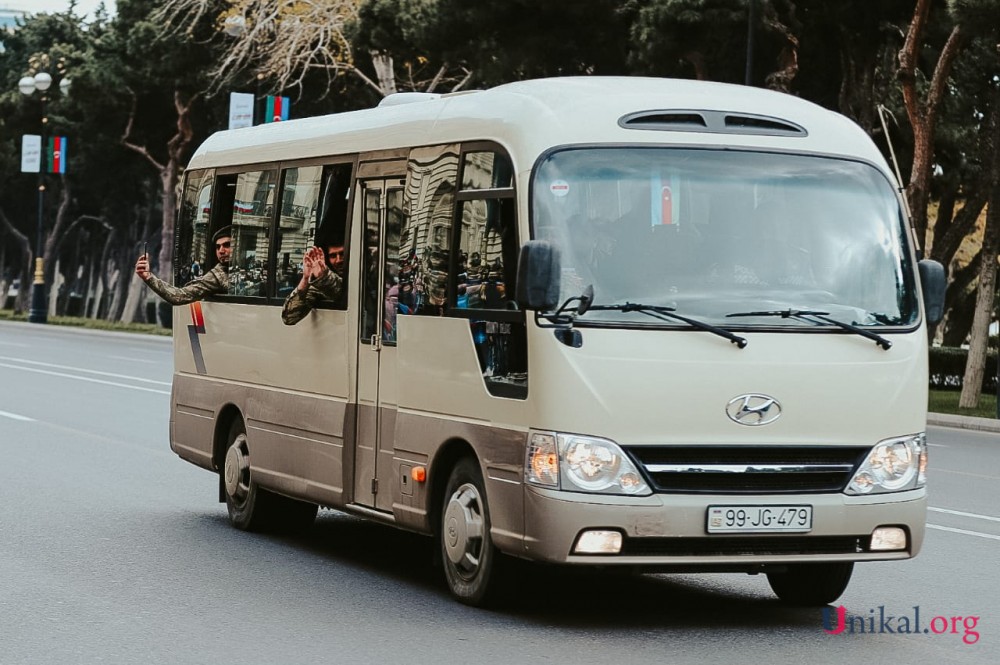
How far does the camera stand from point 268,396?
38.7 ft

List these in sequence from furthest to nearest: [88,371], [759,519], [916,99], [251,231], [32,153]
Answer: [32,153] → [88,371] → [916,99] → [251,231] → [759,519]

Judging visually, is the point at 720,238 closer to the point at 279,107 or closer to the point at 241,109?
the point at 279,107

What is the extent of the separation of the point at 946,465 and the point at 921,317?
9903 millimetres

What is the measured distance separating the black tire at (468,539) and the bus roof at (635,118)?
1.56 metres

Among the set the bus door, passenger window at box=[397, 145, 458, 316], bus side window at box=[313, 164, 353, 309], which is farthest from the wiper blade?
bus side window at box=[313, 164, 353, 309]

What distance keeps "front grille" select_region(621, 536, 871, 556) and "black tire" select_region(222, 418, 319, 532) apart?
426cm

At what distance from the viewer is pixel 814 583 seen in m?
9.51

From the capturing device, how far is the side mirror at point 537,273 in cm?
834

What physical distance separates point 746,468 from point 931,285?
1.51 meters

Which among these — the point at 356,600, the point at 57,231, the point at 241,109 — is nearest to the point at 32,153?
the point at 57,231

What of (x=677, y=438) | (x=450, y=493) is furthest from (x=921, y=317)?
(x=450, y=493)

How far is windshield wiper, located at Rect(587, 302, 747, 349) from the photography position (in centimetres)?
859

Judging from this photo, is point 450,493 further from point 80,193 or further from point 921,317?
point 80,193

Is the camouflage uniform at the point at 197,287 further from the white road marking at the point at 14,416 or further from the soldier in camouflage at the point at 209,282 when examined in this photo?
the white road marking at the point at 14,416
